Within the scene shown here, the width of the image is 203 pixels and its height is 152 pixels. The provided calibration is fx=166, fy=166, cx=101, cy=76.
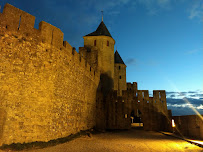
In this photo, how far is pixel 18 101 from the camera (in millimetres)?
6656

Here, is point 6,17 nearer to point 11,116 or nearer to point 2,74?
point 2,74

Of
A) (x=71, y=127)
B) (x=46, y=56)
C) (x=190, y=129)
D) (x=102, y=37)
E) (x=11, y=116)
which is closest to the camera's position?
(x=11, y=116)

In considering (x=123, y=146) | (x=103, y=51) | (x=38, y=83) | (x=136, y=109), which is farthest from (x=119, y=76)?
(x=38, y=83)

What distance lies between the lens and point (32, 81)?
23.8 feet

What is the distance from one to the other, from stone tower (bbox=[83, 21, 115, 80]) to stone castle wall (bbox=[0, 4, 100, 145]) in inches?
291

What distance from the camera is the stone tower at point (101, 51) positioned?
1714 centimetres

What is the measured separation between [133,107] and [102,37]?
8394mm

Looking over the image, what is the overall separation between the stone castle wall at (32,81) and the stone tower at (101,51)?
7387 millimetres

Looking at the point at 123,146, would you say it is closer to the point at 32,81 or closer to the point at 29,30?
the point at 32,81

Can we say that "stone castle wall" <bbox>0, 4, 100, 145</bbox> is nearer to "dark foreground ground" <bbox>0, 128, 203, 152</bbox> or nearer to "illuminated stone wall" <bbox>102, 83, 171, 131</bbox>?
"dark foreground ground" <bbox>0, 128, 203, 152</bbox>

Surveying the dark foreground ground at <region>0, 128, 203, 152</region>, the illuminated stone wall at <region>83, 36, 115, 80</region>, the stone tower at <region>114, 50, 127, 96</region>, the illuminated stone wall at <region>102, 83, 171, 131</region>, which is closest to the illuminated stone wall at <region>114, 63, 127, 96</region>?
the stone tower at <region>114, 50, 127, 96</region>

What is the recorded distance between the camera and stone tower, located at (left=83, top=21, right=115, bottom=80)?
17141 millimetres

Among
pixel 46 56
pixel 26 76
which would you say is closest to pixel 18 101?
pixel 26 76

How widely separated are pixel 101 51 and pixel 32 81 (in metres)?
11.8
